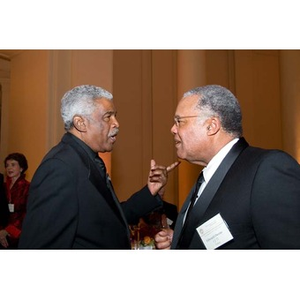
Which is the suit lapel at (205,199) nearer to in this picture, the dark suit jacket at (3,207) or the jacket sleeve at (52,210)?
the jacket sleeve at (52,210)

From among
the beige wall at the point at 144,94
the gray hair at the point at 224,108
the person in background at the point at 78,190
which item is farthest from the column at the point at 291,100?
the person in background at the point at 78,190

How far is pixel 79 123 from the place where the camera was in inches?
79.9

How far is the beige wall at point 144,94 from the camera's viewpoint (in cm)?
438

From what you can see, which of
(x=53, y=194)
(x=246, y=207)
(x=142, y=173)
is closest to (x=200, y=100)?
(x=246, y=207)

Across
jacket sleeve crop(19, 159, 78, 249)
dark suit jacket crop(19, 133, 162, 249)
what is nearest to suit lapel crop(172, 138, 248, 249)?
dark suit jacket crop(19, 133, 162, 249)

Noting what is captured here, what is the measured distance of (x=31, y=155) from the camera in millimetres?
4566

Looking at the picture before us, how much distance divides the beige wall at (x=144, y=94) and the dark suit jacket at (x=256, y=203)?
2.86 meters

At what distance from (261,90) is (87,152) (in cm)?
593

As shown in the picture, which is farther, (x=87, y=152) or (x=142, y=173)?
(x=142, y=173)

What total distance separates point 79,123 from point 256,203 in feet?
3.39

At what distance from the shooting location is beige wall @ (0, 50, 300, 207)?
4.38 m

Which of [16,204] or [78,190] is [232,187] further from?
[16,204]

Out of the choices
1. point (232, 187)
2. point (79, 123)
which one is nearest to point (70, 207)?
point (79, 123)
